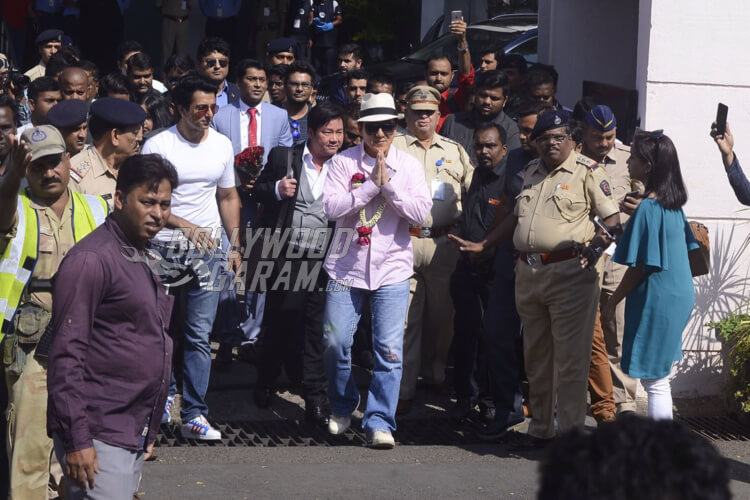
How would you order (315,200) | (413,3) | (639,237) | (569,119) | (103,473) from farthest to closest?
1. (413,3)
2. (315,200)
3. (569,119)
4. (639,237)
5. (103,473)

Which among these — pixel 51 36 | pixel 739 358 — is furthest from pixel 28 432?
pixel 51 36

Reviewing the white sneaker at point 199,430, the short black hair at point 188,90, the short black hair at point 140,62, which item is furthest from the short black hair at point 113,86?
the white sneaker at point 199,430

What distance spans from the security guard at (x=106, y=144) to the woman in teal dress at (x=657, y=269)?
2.89m

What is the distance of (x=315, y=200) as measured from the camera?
24.6 ft

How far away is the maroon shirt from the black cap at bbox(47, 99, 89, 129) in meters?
2.33

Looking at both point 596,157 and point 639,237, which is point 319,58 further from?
point 639,237

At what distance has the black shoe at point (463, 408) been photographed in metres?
7.72

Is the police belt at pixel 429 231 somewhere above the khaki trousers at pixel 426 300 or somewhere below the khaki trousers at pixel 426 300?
above

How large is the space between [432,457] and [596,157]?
230 cm

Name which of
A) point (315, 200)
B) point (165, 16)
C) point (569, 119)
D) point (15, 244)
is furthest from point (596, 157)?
point (165, 16)

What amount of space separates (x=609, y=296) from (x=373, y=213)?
71.8 inches

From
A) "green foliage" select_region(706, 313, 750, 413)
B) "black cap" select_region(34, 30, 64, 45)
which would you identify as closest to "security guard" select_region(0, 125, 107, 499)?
"green foliage" select_region(706, 313, 750, 413)

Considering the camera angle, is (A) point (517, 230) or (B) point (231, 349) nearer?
(A) point (517, 230)

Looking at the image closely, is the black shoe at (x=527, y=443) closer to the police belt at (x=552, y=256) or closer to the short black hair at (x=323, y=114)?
the police belt at (x=552, y=256)
